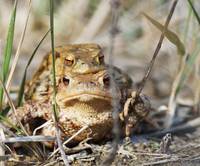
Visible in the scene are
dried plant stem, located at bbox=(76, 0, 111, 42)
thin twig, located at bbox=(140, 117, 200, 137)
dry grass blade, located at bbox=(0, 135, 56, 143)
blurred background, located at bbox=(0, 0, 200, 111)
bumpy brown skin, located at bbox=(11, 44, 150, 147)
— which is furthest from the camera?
dried plant stem, located at bbox=(76, 0, 111, 42)

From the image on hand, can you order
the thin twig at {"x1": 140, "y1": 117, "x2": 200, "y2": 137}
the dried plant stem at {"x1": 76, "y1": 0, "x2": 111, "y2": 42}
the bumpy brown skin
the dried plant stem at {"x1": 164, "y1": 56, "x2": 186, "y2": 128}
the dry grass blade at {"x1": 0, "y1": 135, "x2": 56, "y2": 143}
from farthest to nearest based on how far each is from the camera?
1. the dried plant stem at {"x1": 76, "y1": 0, "x2": 111, "y2": 42}
2. the dried plant stem at {"x1": 164, "y1": 56, "x2": 186, "y2": 128}
3. the thin twig at {"x1": 140, "y1": 117, "x2": 200, "y2": 137}
4. the bumpy brown skin
5. the dry grass blade at {"x1": 0, "y1": 135, "x2": 56, "y2": 143}

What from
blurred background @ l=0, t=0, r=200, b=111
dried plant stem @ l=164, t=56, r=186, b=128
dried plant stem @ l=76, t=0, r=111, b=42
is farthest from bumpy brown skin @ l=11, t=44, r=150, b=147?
dried plant stem @ l=76, t=0, r=111, b=42

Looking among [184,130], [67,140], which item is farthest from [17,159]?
[184,130]

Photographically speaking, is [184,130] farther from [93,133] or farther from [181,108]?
[93,133]

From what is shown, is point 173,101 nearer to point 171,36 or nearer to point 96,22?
point 171,36

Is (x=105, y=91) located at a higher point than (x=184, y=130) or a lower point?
higher

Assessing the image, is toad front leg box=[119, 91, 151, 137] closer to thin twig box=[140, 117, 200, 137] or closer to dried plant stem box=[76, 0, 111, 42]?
thin twig box=[140, 117, 200, 137]

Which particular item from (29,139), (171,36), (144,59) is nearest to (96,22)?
(144,59)
